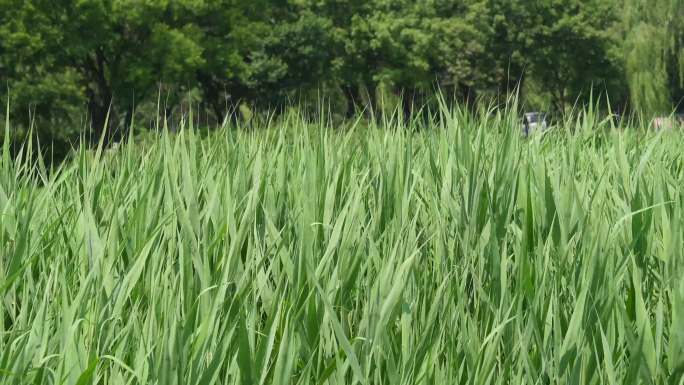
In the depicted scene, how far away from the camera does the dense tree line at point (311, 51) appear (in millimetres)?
21422

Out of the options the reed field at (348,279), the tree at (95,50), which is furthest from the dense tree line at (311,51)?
the reed field at (348,279)

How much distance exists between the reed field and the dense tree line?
13.6 metres

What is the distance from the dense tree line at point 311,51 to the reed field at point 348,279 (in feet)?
44.5

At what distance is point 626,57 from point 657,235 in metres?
24.4

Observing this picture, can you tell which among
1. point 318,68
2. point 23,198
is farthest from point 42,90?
point 23,198

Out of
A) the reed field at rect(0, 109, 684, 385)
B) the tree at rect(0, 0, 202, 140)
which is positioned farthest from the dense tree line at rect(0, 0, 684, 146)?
the reed field at rect(0, 109, 684, 385)

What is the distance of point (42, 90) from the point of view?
66.3 ft

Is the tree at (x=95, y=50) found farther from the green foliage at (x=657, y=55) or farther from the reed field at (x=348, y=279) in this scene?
the reed field at (x=348, y=279)

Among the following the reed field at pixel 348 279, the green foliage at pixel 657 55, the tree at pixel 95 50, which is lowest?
the tree at pixel 95 50

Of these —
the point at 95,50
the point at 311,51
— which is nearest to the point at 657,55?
the point at 311,51

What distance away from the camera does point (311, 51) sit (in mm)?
28391

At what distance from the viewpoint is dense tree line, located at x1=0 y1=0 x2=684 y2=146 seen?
2142 cm

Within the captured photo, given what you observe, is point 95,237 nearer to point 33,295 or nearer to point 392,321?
point 33,295

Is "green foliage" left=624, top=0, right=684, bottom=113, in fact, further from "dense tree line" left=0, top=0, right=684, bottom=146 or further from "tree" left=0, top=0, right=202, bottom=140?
"tree" left=0, top=0, right=202, bottom=140
